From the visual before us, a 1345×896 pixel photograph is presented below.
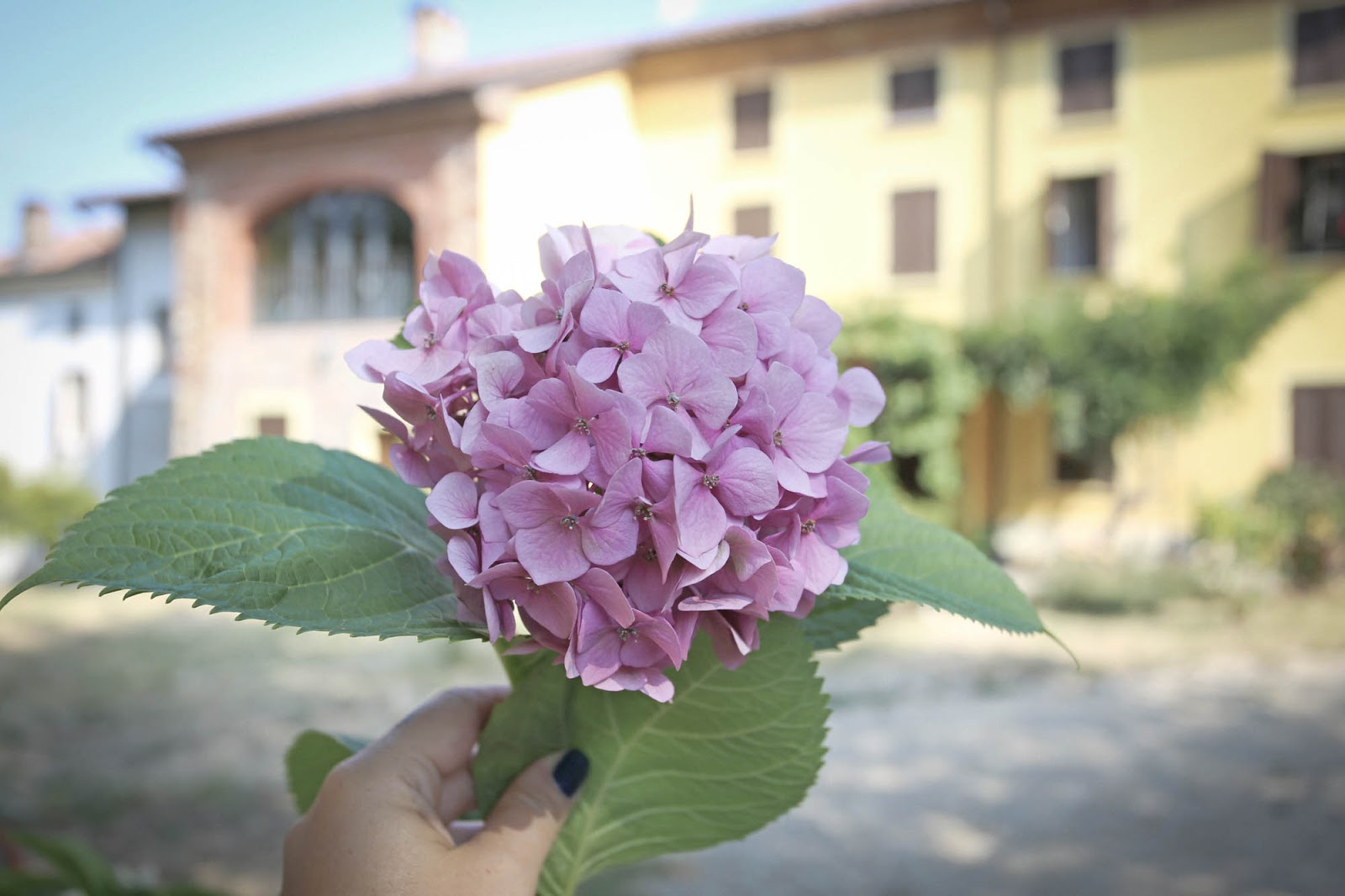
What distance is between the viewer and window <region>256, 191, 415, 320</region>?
15.4 metres

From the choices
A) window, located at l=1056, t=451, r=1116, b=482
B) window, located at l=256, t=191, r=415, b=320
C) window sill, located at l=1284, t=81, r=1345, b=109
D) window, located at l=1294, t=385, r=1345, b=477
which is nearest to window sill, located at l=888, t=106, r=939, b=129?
window sill, located at l=1284, t=81, r=1345, b=109

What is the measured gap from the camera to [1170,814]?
15.8ft

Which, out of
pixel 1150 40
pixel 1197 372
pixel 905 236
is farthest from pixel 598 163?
pixel 1197 372

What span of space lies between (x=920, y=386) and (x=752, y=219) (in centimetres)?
396

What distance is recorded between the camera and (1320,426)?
500 inches

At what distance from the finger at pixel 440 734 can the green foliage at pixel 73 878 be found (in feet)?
2.51

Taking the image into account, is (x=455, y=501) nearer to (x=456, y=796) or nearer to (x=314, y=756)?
(x=456, y=796)

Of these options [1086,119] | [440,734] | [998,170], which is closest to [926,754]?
Answer: [440,734]

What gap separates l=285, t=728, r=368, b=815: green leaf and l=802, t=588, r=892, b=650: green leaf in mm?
558

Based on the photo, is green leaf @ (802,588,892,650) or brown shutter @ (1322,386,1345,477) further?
brown shutter @ (1322,386,1345,477)

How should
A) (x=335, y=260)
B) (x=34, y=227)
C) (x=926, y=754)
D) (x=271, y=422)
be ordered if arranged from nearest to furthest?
1. (x=926, y=754)
2. (x=271, y=422)
3. (x=335, y=260)
4. (x=34, y=227)

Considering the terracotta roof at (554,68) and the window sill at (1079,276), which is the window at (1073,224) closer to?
the window sill at (1079,276)

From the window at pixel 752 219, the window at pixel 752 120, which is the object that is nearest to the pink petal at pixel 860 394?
the window at pixel 752 219

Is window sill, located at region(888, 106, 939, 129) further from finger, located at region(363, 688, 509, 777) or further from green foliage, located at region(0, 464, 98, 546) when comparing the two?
finger, located at region(363, 688, 509, 777)
